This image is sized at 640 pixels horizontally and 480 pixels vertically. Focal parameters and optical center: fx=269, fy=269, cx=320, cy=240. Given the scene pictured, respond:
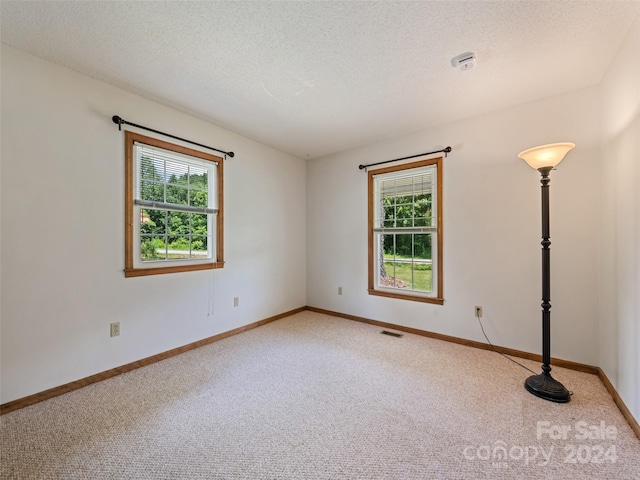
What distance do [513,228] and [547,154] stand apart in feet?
3.23

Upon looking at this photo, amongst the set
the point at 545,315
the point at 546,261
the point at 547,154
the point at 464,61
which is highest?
the point at 464,61

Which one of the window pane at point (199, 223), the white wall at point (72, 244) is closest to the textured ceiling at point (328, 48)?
the white wall at point (72, 244)

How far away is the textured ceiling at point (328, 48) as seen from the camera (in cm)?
159

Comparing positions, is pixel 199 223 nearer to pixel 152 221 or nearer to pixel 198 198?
pixel 198 198

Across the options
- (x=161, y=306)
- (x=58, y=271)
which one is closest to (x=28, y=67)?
(x=58, y=271)

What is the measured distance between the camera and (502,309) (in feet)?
9.11

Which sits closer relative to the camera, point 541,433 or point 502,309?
point 541,433

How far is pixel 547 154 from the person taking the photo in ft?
6.33

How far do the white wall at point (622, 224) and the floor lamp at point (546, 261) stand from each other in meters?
0.34

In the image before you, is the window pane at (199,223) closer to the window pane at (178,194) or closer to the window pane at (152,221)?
the window pane at (178,194)

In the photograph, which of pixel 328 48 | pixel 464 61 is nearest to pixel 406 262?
pixel 464 61

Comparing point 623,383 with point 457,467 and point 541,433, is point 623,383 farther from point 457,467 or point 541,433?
point 457,467

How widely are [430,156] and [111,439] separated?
3.72 meters

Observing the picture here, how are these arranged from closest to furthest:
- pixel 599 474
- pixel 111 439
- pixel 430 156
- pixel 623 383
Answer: pixel 599 474 < pixel 111 439 < pixel 623 383 < pixel 430 156
